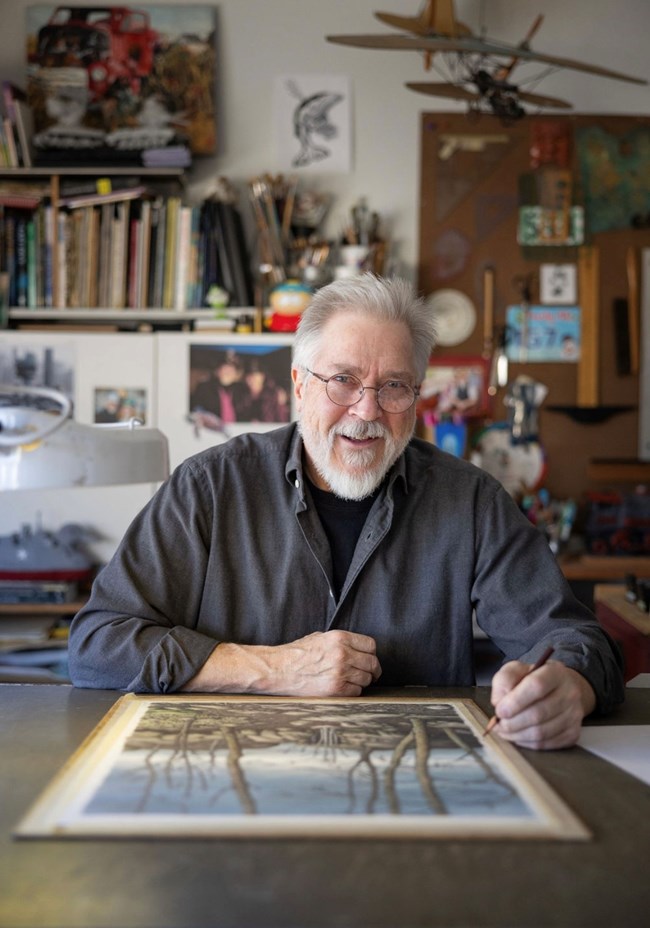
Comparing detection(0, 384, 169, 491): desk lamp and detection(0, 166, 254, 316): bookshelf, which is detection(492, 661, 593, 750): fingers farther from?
detection(0, 166, 254, 316): bookshelf

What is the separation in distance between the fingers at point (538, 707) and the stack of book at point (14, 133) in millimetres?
3105

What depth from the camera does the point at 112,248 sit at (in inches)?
148

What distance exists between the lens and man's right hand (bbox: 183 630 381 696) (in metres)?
1.48

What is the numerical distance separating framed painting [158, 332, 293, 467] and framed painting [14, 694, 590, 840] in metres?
2.27

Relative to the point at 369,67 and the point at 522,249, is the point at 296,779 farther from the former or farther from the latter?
the point at 369,67

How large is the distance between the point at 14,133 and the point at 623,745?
10.8 ft

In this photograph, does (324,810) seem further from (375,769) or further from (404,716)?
(404,716)

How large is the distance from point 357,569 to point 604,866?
91 cm

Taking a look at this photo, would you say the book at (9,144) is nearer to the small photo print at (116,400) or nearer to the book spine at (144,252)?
the book spine at (144,252)

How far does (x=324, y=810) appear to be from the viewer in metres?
0.99

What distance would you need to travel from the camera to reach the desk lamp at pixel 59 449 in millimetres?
1333

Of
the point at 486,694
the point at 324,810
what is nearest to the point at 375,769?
the point at 324,810

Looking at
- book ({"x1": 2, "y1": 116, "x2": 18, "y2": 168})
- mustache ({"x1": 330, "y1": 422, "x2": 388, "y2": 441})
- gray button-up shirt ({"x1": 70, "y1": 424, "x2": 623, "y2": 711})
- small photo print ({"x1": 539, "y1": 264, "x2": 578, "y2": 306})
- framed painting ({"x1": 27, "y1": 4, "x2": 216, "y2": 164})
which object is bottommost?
gray button-up shirt ({"x1": 70, "y1": 424, "x2": 623, "y2": 711})

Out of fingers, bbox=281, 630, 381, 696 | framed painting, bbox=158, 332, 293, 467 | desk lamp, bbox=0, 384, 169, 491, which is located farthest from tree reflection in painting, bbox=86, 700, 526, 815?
framed painting, bbox=158, 332, 293, 467
